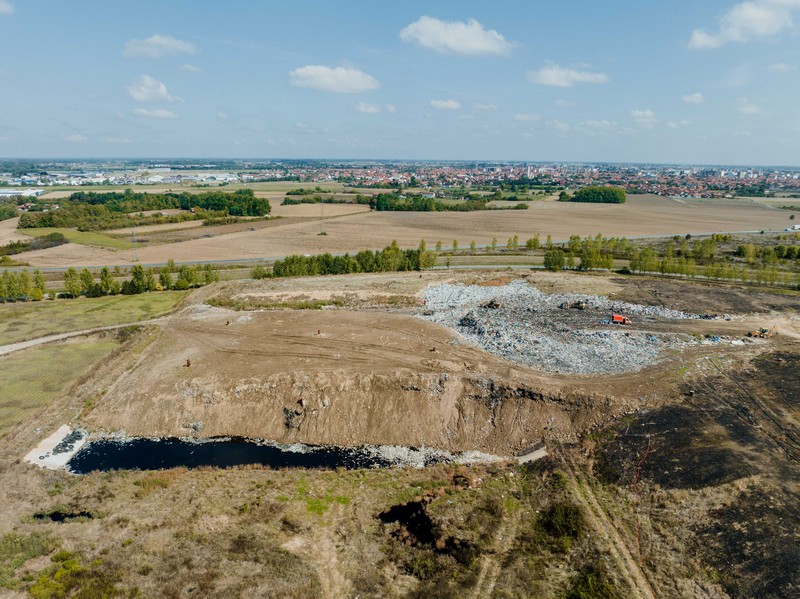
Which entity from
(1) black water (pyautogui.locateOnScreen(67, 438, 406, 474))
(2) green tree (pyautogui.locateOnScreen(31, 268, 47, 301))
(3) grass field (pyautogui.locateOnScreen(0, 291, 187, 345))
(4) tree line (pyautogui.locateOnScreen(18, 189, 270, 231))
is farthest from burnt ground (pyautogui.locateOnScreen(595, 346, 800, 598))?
(4) tree line (pyautogui.locateOnScreen(18, 189, 270, 231))

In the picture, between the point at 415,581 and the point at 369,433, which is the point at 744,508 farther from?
the point at 369,433

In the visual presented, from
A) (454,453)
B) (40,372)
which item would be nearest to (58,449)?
(40,372)

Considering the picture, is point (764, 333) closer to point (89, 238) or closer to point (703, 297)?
point (703, 297)

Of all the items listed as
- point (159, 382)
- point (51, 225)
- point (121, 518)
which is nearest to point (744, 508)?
point (121, 518)

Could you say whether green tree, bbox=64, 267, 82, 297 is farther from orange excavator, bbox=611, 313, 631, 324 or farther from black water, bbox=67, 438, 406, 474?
orange excavator, bbox=611, 313, 631, 324

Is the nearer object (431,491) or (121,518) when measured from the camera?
(121,518)

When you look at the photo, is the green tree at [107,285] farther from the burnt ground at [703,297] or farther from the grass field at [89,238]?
the burnt ground at [703,297]
